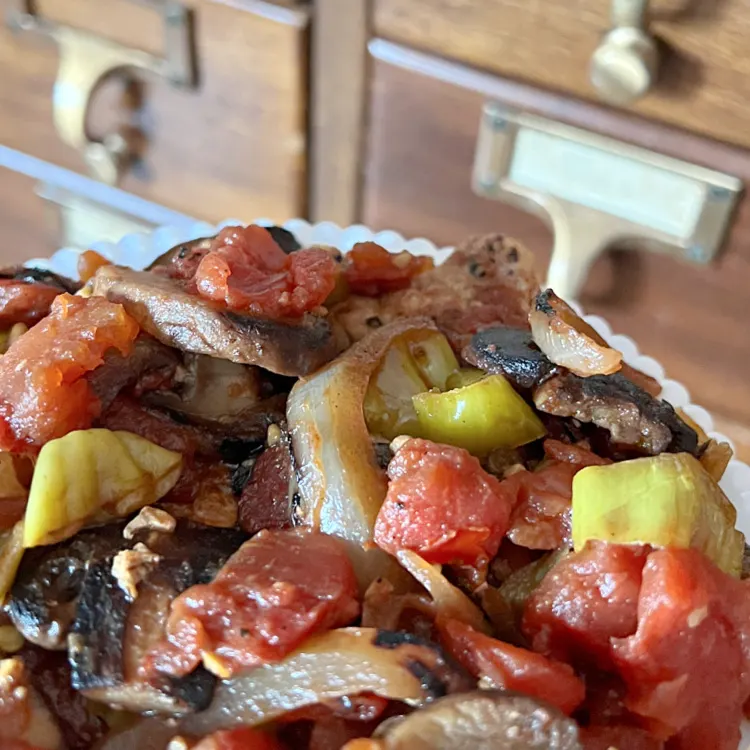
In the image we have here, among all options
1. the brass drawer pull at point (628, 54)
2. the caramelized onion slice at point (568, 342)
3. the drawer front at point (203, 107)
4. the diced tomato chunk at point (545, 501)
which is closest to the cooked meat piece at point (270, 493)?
the diced tomato chunk at point (545, 501)

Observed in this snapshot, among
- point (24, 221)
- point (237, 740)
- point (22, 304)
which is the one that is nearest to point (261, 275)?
point (22, 304)

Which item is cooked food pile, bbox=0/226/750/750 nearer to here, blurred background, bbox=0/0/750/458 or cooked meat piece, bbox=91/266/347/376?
cooked meat piece, bbox=91/266/347/376

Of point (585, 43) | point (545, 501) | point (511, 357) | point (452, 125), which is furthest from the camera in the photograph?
point (452, 125)

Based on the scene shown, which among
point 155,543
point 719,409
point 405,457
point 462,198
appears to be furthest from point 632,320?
point 155,543

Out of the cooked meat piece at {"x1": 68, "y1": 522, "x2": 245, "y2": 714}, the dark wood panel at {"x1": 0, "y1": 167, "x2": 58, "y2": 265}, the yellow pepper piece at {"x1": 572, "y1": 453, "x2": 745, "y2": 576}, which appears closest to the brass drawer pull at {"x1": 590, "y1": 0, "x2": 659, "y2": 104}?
the yellow pepper piece at {"x1": 572, "y1": 453, "x2": 745, "y2": 576}

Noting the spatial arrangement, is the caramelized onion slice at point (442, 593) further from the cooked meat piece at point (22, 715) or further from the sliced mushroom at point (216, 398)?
the cooked meat piece at point (22, 715)

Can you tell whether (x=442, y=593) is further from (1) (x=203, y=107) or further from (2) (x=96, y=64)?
(2) (x=96, y=64)

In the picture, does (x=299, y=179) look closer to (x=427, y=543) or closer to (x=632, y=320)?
(x=632, y=320)
